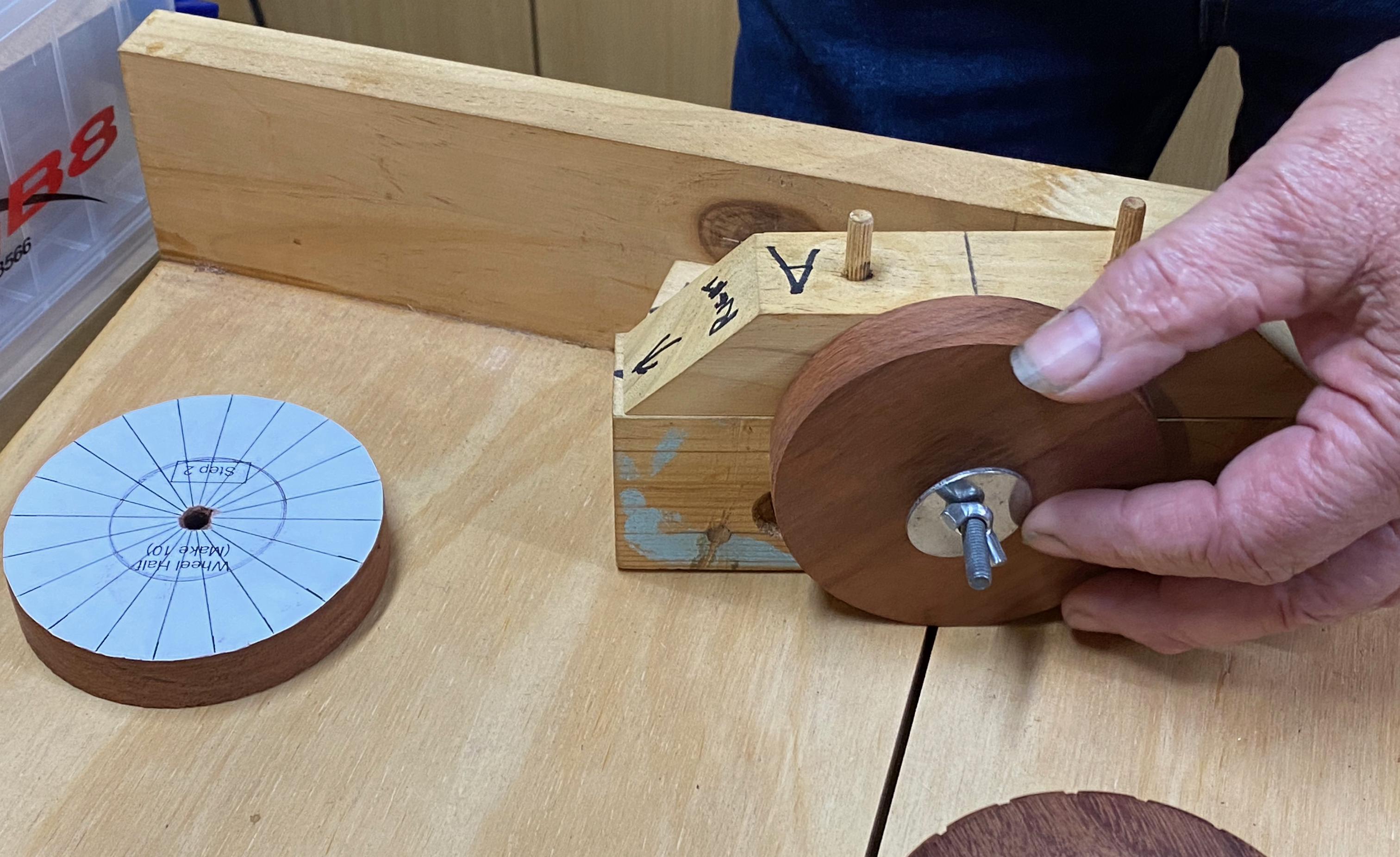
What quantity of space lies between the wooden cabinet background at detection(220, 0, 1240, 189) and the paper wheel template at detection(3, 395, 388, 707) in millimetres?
936

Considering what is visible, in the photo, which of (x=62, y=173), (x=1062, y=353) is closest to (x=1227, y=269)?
(x=1062, y=353)

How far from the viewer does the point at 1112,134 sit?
96cm

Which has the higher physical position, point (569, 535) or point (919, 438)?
point (919, 438)

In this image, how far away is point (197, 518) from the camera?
2.26ft

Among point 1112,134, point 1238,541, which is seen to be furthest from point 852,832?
point 1112,134

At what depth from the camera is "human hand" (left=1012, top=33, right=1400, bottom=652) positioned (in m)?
0.52

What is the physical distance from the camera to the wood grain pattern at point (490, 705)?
23.5 inches

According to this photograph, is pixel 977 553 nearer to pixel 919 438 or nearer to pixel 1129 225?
pixel 919 438

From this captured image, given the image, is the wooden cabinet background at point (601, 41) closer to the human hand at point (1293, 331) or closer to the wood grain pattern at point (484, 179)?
the wood grain pattern at point (484, 179)

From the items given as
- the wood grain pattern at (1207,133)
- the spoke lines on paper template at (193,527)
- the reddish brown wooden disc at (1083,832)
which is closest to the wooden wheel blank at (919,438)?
the reddish brown wooden disc at (1083,832)

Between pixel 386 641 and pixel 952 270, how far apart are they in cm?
38

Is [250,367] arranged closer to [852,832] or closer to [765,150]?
[765,150]

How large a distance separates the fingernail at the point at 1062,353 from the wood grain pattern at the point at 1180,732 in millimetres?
210

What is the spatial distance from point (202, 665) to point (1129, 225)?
54 cm
